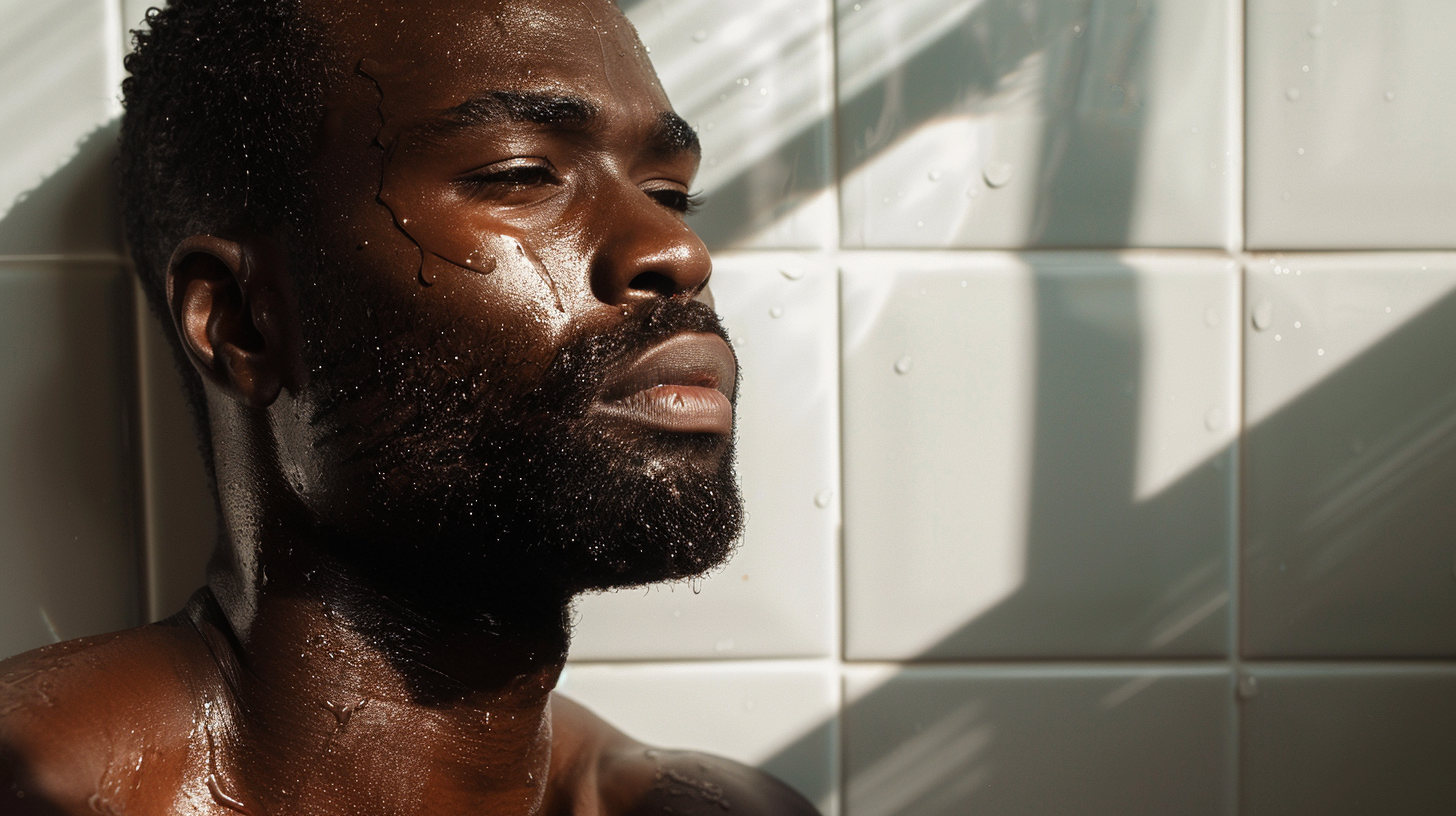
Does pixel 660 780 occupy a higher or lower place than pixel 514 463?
lower

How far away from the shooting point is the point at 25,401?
831mm

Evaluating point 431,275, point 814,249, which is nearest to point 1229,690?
point 814,249

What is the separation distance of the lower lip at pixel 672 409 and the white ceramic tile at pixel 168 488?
0.47 metres

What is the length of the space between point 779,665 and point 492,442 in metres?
0.42

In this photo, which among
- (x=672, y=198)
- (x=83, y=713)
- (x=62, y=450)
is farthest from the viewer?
(x=62, y=450)

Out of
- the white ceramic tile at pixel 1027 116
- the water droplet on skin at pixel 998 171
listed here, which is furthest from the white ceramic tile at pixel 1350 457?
the water droplet on skin at pixel 998 171

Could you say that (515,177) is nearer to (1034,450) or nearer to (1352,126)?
(1034,450)

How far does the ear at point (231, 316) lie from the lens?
0.63 meters

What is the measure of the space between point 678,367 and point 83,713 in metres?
0.40

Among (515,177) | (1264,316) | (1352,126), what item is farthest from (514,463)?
(1352,126)

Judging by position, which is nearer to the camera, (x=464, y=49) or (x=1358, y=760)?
(x=464, y=49)

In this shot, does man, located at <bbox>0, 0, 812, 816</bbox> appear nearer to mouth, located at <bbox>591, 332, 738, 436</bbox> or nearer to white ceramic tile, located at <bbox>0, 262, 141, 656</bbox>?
mouth, located at <bbox>591, 332, 738, 436</bbox>

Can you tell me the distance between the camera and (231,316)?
0.64 metres

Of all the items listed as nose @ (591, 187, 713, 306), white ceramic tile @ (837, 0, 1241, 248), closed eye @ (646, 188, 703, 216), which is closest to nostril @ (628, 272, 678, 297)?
nose @ (591, 187, 713, 306)
